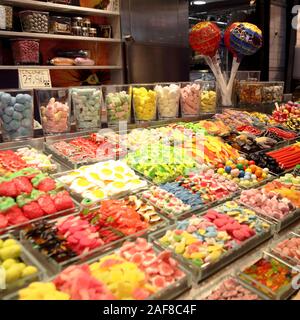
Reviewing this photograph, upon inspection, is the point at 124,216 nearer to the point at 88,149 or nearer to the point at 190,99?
the point at 88,149

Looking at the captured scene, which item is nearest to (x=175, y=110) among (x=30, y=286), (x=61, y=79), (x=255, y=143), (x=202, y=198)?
(x=255, y=143)

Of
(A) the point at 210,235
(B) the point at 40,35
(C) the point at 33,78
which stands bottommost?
(A) the point at 210,235

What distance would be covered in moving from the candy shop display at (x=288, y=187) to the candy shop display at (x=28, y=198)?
112 cm

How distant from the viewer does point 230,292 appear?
3.93 ft

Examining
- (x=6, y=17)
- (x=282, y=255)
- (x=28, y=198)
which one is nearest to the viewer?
(x=282, y=255)

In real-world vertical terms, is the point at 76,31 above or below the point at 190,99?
above

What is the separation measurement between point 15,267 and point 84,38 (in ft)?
13.2

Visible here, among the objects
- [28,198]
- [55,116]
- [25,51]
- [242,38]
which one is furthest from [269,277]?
[25,51]

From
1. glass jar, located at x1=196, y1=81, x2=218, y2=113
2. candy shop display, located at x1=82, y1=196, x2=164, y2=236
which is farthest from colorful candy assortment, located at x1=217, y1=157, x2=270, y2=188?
glass jar, located at x1=196, y1=81, x2=218, y2=113

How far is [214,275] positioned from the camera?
1.31m

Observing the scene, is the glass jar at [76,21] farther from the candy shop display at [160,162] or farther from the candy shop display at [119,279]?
the candy shop display at [119,279]

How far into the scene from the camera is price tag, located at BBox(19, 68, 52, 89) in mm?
2773

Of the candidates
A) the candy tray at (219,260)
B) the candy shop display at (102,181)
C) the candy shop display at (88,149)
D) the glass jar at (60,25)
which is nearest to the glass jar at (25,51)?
the glass jar at (60,25)
